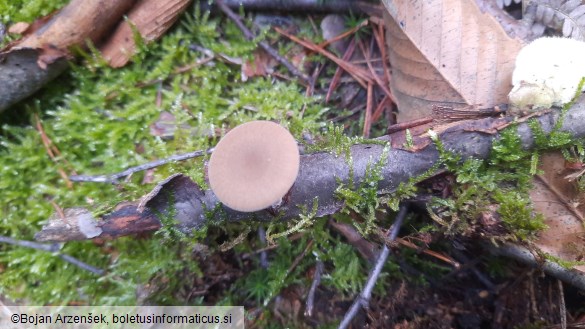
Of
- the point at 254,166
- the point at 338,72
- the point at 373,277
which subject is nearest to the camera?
the point at 254,166

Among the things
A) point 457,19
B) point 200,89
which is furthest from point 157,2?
point 457,19

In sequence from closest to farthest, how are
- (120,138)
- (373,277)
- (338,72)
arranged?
1. (373,277)
2. (120,138)
3. (338,72)

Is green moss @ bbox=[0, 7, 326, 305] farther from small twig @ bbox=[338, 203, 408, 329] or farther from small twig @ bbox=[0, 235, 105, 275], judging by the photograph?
small twig @ bbox=[338, 203, 408, 329]

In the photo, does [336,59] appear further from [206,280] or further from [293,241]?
[206,280]

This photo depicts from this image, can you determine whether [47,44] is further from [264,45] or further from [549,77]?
[549,77]

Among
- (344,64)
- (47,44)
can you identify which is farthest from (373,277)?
(47,44)

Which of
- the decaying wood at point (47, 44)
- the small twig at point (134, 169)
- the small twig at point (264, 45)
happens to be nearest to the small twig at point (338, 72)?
the small twig at point (264, 45)

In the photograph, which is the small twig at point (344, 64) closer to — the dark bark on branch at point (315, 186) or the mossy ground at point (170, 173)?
the mossy ground at point (170, 173)
